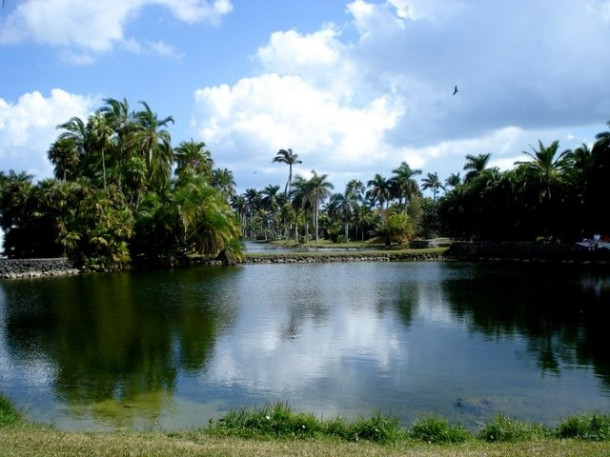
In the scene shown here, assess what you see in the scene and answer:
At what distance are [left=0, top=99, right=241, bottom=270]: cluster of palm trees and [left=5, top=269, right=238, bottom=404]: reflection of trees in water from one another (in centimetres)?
1125

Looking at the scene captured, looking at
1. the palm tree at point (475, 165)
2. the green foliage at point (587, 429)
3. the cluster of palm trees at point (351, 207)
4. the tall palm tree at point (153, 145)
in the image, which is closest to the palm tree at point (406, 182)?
the cluster of palm trees at point (351, 207)

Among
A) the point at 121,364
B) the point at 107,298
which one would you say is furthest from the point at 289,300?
the point at 121,364

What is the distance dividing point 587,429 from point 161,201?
4591cm

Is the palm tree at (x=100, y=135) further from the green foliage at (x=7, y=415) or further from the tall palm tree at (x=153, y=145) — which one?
the green foliage at (x=7, y=415)

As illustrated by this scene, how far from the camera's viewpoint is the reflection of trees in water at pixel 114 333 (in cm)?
1371

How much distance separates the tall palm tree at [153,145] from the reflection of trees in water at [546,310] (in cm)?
3016

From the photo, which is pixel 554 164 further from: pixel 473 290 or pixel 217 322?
pixel 217 322

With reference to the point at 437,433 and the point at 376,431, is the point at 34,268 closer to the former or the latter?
the point at 376,431

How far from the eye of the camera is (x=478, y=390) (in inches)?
503

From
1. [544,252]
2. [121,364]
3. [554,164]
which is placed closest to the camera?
[121,364]

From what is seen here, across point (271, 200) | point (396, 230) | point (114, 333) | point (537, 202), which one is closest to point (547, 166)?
point (537, 202)

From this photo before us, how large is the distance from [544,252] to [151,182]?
38009 millimetres

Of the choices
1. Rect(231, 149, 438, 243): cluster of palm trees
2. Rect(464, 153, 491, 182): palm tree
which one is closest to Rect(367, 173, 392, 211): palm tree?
Rect(231, 149, 438, 243): cluster of palm trees

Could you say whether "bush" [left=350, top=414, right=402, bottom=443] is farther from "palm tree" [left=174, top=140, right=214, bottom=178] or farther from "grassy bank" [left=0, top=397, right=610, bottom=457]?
"palm tree" [left=174, top=140, right=214, bottom=178]
